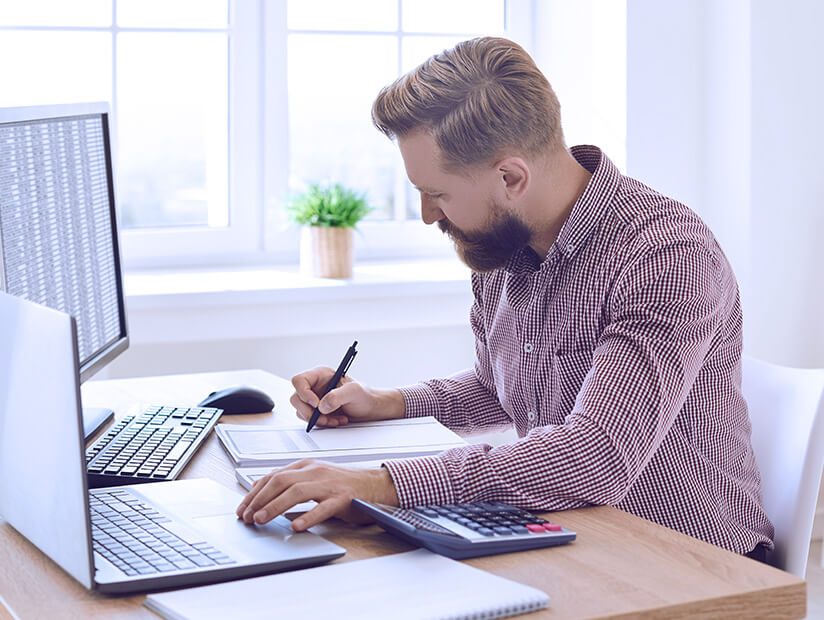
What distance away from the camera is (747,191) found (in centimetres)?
260

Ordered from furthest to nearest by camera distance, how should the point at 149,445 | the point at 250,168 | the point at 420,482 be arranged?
the point at 250,168
the point at 149,445
the point at 420,482

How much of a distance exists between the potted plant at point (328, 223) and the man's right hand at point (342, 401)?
109 cm

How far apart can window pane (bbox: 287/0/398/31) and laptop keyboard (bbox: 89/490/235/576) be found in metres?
1.94

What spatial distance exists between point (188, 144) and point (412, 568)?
79.7 inches

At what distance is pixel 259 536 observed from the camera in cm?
99

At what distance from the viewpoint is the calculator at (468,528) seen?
3.09 feet

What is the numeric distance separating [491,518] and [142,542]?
336 mm

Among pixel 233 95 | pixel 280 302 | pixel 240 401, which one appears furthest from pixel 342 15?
pixel 240 401

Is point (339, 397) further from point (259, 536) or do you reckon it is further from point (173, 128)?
point (173, 128)

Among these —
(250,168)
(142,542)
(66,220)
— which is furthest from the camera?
(250,168)

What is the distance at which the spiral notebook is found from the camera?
805 mm

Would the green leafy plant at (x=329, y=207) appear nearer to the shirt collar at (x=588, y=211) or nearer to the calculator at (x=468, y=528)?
the shirt collar at (x=588, y=211)

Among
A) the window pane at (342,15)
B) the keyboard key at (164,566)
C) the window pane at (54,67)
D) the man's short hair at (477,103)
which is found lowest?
the keyboard key at (164,566)

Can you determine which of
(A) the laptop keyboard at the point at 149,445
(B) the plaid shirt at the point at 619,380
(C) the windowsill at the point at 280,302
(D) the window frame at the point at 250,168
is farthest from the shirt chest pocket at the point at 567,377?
(D) the window frame at the point at 250,168
